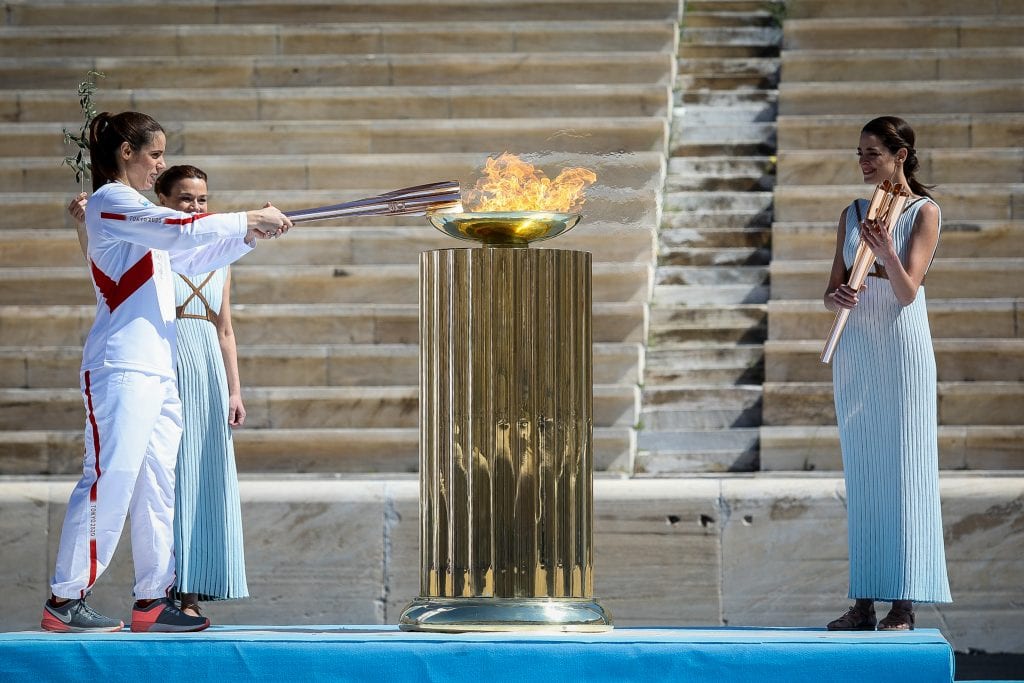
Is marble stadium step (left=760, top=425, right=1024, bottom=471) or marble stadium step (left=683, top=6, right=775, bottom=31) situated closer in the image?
marble stadium step (left=760, top=425, right=1024, bottom=471)

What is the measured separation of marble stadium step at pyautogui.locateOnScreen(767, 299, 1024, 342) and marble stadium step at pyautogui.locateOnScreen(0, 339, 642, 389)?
78cm

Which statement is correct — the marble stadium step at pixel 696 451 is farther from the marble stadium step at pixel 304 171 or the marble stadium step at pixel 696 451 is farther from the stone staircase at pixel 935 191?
the marble stadium step at pixel 304 171

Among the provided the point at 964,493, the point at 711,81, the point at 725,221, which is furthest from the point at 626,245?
the point at 964,493

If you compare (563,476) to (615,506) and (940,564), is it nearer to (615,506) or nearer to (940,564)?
(940,564)

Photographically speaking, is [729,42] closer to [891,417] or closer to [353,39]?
[353,39]

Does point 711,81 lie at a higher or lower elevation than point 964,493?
higher

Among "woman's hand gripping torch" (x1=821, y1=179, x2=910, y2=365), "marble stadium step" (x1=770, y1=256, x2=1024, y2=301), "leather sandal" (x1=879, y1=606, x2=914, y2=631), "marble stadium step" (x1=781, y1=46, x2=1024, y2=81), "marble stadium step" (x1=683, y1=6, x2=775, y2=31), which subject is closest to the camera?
"leather sandal" (x1=879, y1=606, x2=914, y2=631)

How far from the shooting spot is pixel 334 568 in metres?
6.82

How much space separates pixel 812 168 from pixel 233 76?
371cm

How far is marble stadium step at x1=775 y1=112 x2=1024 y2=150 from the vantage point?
9484 millimetres

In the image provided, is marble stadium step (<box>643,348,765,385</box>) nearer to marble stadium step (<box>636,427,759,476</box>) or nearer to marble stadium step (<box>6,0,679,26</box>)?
marble stadium step (<box>636,427,759,476</box>)

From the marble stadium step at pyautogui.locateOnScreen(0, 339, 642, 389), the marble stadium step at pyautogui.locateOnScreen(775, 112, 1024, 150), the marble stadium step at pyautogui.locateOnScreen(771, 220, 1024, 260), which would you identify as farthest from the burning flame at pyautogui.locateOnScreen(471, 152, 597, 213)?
the marble stadium step at pyautogui.locateOnScreen(775, 112, 1024, 150)

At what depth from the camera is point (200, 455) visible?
591 centimetres

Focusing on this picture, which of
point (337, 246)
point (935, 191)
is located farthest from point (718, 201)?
point (337, 246)
